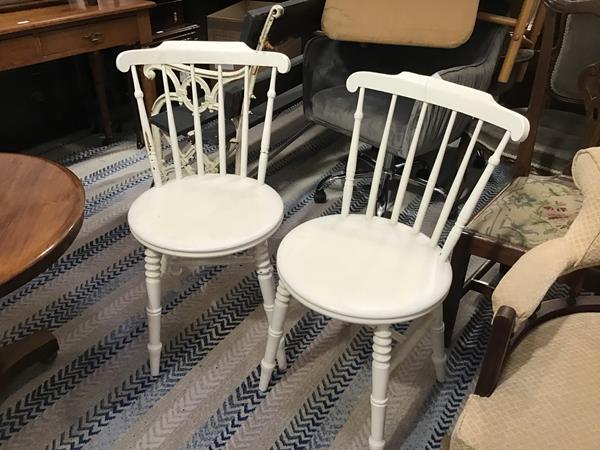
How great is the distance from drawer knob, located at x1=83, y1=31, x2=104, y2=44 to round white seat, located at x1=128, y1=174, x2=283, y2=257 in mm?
1167

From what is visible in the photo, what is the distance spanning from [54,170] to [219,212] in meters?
0.42

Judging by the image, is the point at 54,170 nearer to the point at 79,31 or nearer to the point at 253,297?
the point at 253,297

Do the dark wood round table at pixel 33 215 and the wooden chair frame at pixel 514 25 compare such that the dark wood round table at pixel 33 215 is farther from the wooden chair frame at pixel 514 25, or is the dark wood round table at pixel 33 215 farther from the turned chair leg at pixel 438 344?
the wooden chair frame at pixel 514 25

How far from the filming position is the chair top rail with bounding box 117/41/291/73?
1452mm

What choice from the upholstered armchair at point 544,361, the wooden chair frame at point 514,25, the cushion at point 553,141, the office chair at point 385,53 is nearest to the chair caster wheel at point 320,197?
the office chair at point 385,53

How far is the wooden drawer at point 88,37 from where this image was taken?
2.19 m

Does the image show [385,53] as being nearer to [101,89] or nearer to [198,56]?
[198,56]

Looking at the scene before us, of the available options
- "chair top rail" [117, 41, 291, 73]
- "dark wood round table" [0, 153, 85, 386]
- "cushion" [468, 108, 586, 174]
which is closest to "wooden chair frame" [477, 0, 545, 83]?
"cushion" [468, 108, 586, 174]

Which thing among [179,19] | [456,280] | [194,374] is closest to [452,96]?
[456,280]

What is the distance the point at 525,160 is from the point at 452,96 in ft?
1.53

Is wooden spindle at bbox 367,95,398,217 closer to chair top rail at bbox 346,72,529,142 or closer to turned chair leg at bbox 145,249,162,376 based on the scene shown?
chair top rail at bbox 346,72,529,142

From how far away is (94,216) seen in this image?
89.7 inches

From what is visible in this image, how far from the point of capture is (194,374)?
156 cm

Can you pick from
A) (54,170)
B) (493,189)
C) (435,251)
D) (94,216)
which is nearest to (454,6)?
(493,189)
